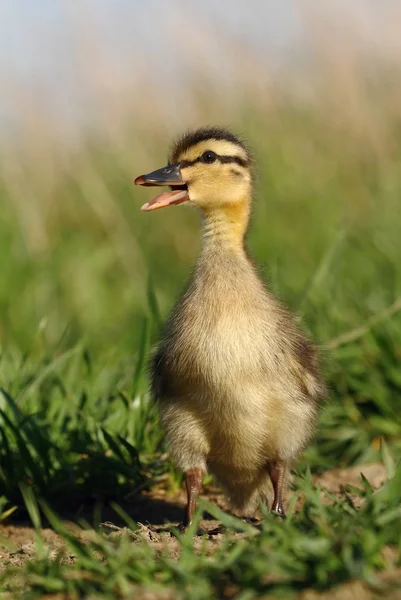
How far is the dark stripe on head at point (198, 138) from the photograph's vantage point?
465 cm

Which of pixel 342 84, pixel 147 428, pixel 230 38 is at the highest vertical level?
pixel 230 38

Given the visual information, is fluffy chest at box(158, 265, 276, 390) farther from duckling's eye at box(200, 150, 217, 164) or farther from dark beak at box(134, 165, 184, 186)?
duckling's eye at box(200, 150, 217, 164)

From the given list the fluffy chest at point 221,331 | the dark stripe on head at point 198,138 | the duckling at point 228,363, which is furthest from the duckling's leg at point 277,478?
the dark stripe on head at point 198,138

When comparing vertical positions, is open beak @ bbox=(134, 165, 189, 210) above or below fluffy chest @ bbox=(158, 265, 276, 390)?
above

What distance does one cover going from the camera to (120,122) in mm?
11367

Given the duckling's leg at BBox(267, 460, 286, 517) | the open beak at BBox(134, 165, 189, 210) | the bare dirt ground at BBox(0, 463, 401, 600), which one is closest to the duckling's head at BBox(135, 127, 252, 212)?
the open beak at BBox(134, 165, 189, 210)

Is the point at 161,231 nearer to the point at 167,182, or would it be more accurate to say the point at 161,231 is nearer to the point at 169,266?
the point at 169,266

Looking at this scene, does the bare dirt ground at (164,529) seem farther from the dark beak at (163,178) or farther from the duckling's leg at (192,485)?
the dark beak at (163,178)

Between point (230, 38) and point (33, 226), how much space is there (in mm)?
2988

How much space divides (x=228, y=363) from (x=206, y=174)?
3.15 ft

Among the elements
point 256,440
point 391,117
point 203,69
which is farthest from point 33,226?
point 256,440

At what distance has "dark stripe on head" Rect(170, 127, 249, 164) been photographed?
15.3ft

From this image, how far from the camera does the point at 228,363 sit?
13.0ft

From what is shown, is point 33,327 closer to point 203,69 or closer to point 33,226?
point 33,226
